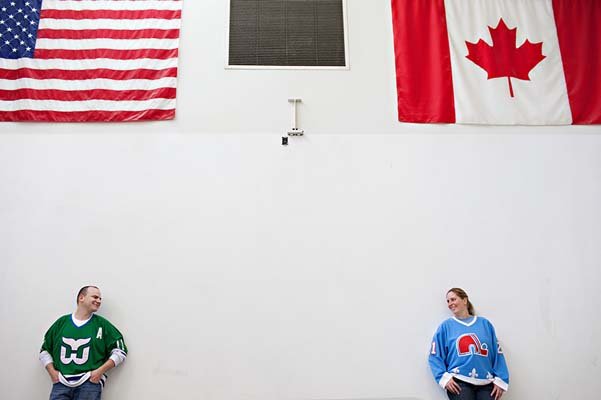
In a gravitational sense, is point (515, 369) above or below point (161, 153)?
below

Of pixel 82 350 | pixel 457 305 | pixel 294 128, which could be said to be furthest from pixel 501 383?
pixel 82 350

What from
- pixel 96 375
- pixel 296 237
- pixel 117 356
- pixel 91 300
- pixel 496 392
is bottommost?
pixel 496 392

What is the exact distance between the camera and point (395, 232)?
3.60 m

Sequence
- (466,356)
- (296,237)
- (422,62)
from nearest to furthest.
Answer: (466,356) < (296,237) < (422,62)

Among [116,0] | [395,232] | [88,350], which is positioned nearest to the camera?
[88,350]

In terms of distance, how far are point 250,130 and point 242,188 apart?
528 mm

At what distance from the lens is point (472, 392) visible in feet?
10.2

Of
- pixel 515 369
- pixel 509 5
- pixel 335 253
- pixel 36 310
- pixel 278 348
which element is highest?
pixel 509 5

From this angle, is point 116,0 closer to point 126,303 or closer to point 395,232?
point 126,303

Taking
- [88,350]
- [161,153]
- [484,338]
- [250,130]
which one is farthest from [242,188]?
[484,338]

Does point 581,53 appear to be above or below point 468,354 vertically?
above

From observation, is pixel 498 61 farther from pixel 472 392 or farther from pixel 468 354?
pixel 472 392

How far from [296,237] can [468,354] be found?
5.22 ft

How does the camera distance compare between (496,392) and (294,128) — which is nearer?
(496,392)
